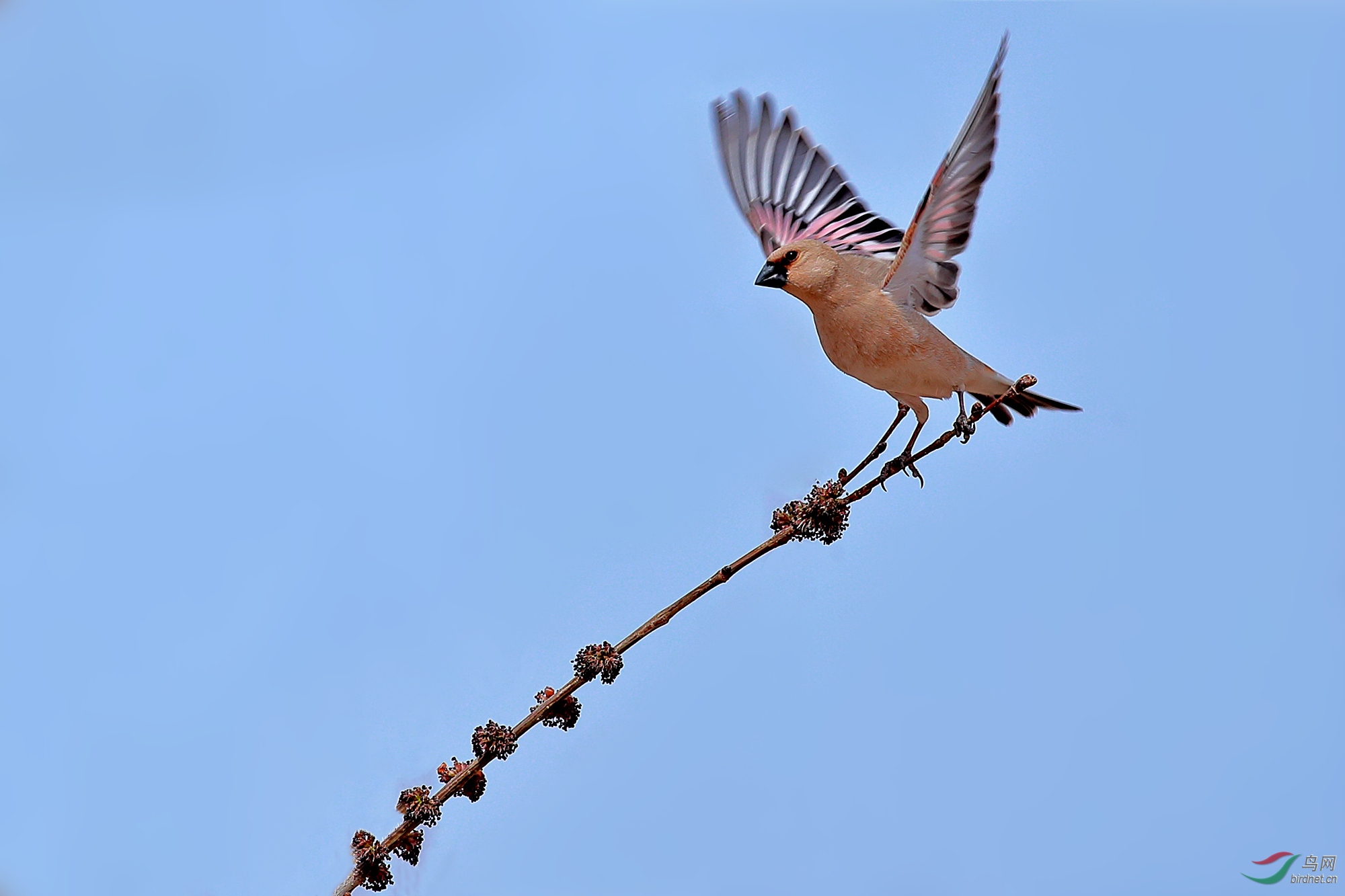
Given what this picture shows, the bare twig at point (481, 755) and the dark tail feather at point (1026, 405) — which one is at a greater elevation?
the dark tail feather at point (1026, 405)

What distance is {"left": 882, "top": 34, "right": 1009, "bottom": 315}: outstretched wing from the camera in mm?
3686

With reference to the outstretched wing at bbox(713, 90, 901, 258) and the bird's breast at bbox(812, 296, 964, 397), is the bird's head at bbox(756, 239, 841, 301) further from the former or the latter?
the outstretched wing at bbox(713, 90, 901, 258)

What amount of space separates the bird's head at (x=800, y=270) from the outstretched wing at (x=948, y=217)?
0.24 metres

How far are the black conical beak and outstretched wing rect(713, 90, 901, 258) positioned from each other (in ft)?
3.93

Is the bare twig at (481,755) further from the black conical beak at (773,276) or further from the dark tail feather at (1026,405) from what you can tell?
the dark tail feather at (1026,405)

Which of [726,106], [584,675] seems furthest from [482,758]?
[726,106]

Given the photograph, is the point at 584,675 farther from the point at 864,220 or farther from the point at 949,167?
the point at 864,220

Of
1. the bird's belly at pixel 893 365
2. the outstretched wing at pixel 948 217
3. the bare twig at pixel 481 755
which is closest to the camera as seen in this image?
the bare twig at pixel 481 755

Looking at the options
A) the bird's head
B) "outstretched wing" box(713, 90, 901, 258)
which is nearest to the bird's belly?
the bird's head

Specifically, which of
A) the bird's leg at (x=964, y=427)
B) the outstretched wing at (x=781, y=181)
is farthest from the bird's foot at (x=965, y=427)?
the outstretched wing at (x=781, y=181)

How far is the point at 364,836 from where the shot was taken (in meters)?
→ 2.82

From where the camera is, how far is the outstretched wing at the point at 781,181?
5793 mm

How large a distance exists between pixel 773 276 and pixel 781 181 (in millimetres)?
1550

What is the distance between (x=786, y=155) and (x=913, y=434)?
197 cm
